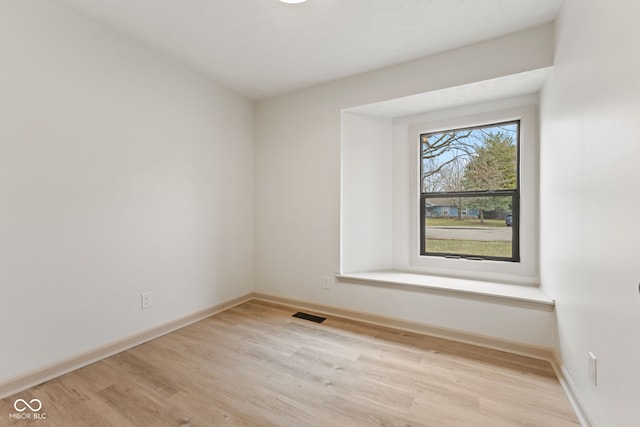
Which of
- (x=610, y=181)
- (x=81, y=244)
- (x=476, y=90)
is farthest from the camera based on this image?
(x=476, y=90)

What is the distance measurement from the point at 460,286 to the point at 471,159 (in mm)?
1263

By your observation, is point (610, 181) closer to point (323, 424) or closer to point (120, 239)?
point (323, 424)

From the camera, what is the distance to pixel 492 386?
165cm

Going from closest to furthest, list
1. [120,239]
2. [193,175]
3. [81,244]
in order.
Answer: [81,244], [120,239], [193,175]

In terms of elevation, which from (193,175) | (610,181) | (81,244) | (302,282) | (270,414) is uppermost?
(193,175)

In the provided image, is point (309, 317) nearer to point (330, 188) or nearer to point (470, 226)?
point (330, 188)

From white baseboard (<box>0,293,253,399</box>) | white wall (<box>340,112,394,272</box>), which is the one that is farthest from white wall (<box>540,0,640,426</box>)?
white baseboard (<box>0,293,253,399</box>)

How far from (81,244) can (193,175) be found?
104 cm

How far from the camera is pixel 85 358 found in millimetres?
1863

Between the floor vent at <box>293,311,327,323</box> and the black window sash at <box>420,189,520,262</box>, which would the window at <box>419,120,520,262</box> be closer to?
the black window sash at <box>420,189,520,262</box>

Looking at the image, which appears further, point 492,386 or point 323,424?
point 492,386

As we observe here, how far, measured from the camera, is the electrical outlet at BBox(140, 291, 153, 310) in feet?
7.27

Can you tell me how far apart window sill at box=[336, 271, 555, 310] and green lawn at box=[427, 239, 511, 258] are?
300mm

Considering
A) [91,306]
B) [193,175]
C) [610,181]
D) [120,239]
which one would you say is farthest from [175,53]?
[610,181]
